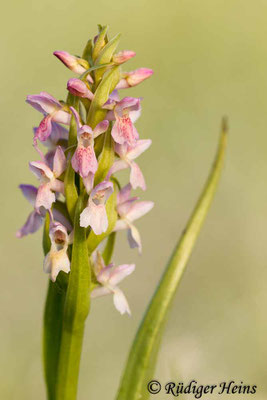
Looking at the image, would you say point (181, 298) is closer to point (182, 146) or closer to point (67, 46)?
point (182, 146)

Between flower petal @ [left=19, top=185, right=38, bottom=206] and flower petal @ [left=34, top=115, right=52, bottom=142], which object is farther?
flower petal @ [left=19, top=185, right=38, bottom=206]

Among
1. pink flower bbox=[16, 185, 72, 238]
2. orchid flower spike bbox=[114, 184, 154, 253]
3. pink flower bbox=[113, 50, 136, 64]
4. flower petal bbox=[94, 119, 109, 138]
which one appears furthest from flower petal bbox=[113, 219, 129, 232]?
pink flower bbox=[113, 50, 136, 64]

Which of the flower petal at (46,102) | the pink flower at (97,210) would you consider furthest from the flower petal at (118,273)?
the flower petal at (46,102)

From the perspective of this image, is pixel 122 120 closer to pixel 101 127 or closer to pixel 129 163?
pixel 101 127

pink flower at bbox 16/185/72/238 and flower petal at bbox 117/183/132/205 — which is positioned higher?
flower petal at bbox 117/183/132/205

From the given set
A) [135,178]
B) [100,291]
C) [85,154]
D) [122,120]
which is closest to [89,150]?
[85,154]

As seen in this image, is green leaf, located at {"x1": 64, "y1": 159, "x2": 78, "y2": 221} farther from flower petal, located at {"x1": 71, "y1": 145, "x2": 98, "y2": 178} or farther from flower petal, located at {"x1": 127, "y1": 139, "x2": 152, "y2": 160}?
flower petal, located at {"x1": 127, "y1": 139, "x2": 152, "y2": 160}
